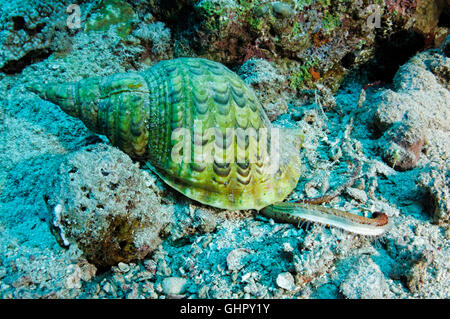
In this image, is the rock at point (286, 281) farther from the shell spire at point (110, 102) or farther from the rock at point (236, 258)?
the shell spire at point (110, 102)

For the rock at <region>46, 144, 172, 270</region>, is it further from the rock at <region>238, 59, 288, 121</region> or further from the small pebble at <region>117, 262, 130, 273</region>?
the rock at <region>238, 59, 288, 121</region>

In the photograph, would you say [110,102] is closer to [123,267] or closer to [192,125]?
[192,125]

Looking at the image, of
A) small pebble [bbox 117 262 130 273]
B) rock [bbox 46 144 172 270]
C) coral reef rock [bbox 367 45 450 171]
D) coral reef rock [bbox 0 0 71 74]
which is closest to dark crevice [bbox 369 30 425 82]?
coral reef rock [bbox 367 45 450 171]

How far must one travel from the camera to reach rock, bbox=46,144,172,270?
187 cm

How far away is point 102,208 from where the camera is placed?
193cm

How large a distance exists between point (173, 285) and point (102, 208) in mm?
697

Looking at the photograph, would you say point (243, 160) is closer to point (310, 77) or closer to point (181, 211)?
point (181, 211)

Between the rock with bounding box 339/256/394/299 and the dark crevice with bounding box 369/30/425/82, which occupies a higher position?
the dark crevice with bounding box 369/30/425/82

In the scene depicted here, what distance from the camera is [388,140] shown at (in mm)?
2898

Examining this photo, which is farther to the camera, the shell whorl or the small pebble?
the shell whorl

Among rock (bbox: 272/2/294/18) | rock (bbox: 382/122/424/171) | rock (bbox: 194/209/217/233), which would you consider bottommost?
rock (bbox: 194/209/217/233)

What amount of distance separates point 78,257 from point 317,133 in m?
2.53

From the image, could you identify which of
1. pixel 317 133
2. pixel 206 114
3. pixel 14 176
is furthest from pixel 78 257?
pixel 317 133

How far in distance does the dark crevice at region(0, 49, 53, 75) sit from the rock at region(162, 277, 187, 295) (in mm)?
2813
